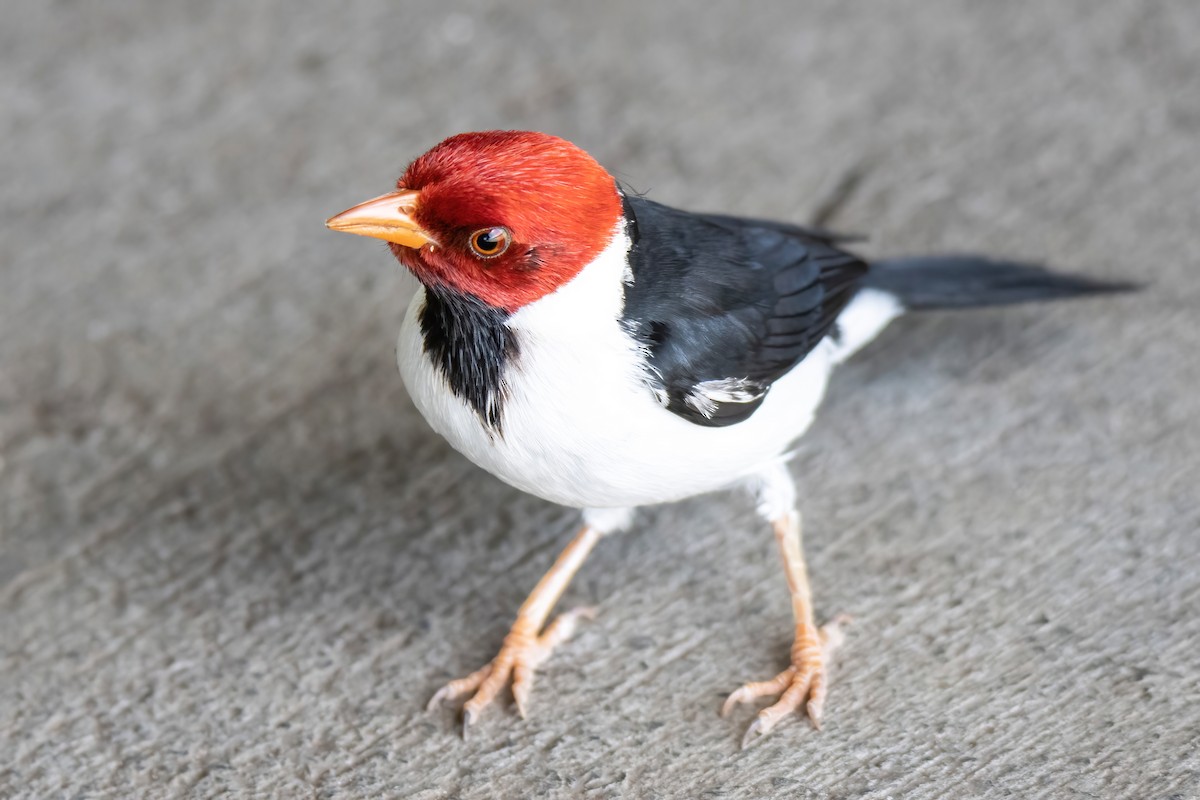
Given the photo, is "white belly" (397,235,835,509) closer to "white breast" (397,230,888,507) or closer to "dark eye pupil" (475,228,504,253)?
"white breast" (397,230,888,507)

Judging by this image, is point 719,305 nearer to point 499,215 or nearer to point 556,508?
point 499,215

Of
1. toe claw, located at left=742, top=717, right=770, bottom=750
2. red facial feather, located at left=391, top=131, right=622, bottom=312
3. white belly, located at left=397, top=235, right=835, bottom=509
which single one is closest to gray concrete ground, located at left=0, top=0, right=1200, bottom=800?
toe claw, located at left=742, top=717, right=770, bottom=750

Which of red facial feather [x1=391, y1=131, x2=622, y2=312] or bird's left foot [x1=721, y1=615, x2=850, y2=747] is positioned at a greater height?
red facial feather [x1=391, y1=131, x2=622, y2=312]

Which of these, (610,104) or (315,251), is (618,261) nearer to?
(315,251)

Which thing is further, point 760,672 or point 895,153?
point 895,153

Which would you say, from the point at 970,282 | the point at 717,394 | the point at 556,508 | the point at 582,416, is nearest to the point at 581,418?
the point at 582,416

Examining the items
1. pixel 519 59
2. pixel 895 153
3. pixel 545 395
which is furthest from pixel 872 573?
pixel 519 59
